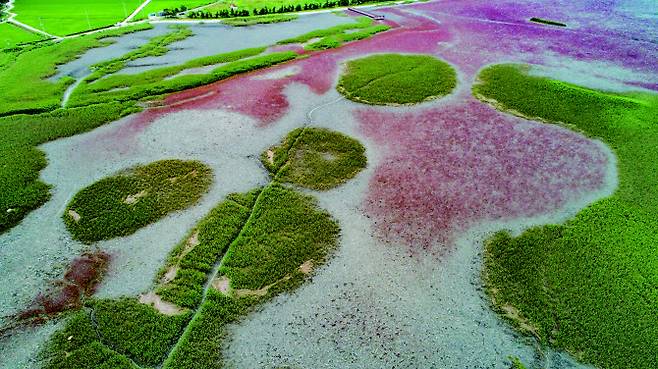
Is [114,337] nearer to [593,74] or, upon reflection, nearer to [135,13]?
[593,74]

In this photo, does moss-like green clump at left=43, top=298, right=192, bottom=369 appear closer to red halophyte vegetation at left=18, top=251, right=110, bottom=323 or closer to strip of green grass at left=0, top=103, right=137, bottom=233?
red halophyte vegetation at left=18, top=251, right=110, bottom=323

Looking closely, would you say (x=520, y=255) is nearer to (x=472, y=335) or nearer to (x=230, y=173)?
(x=472, y=335)

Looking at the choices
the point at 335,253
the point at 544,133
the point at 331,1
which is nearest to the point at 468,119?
the point at 544,133

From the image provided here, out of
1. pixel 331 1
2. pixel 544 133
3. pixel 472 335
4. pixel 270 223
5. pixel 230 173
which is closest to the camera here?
pixel 472 335

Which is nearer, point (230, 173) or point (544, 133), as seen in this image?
point (230, 173)

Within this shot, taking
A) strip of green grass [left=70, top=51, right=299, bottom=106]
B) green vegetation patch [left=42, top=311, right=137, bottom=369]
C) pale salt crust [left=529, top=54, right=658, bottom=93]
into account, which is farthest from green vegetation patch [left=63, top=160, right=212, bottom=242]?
pale salt crust [left=529, top=54, right=658, bottom=93]

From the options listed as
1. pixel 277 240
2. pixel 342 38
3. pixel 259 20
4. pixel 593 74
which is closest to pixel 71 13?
pixel 259 20
